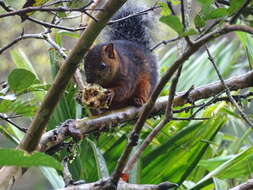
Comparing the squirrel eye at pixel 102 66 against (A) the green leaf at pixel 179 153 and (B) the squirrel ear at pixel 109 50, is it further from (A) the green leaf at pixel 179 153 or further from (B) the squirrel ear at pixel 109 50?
(A) the green leaf at pixel 179 153

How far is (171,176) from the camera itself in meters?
2.15

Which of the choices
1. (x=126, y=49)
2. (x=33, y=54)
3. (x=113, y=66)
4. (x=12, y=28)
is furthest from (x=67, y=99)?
(x=33, y=54)

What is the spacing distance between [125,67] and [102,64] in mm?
142

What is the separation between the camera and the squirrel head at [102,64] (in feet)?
7.77

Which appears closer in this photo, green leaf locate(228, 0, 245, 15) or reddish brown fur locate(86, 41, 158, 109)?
green leaf locate(228, 0, 245, 15)

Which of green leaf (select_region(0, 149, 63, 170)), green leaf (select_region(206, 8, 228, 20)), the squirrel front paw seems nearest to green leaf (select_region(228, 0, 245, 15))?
green leaf (select_region(206, 8, 228, 20))

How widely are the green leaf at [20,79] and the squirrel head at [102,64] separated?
4.42 ft

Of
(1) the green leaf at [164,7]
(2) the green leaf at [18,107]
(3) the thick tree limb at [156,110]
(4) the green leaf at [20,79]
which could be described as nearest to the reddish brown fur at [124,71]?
(3) the thick tree limb at [156,110]

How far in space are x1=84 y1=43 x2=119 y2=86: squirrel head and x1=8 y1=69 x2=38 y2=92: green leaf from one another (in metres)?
1.35

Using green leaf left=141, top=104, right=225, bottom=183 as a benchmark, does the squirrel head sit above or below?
above

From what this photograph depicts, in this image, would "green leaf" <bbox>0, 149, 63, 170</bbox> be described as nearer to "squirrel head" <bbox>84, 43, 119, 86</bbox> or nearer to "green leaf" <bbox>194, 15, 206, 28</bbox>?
"green leaf" <bbox>194, 15, 206, 28</bbox>

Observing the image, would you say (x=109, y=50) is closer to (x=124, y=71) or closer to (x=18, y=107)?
(x=124, y=71)

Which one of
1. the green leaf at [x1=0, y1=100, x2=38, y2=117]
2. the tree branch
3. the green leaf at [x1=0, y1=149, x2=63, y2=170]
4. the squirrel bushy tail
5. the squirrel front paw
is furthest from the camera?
the squirrel bushy tail

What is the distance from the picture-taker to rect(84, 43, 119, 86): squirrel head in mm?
A: 2367
